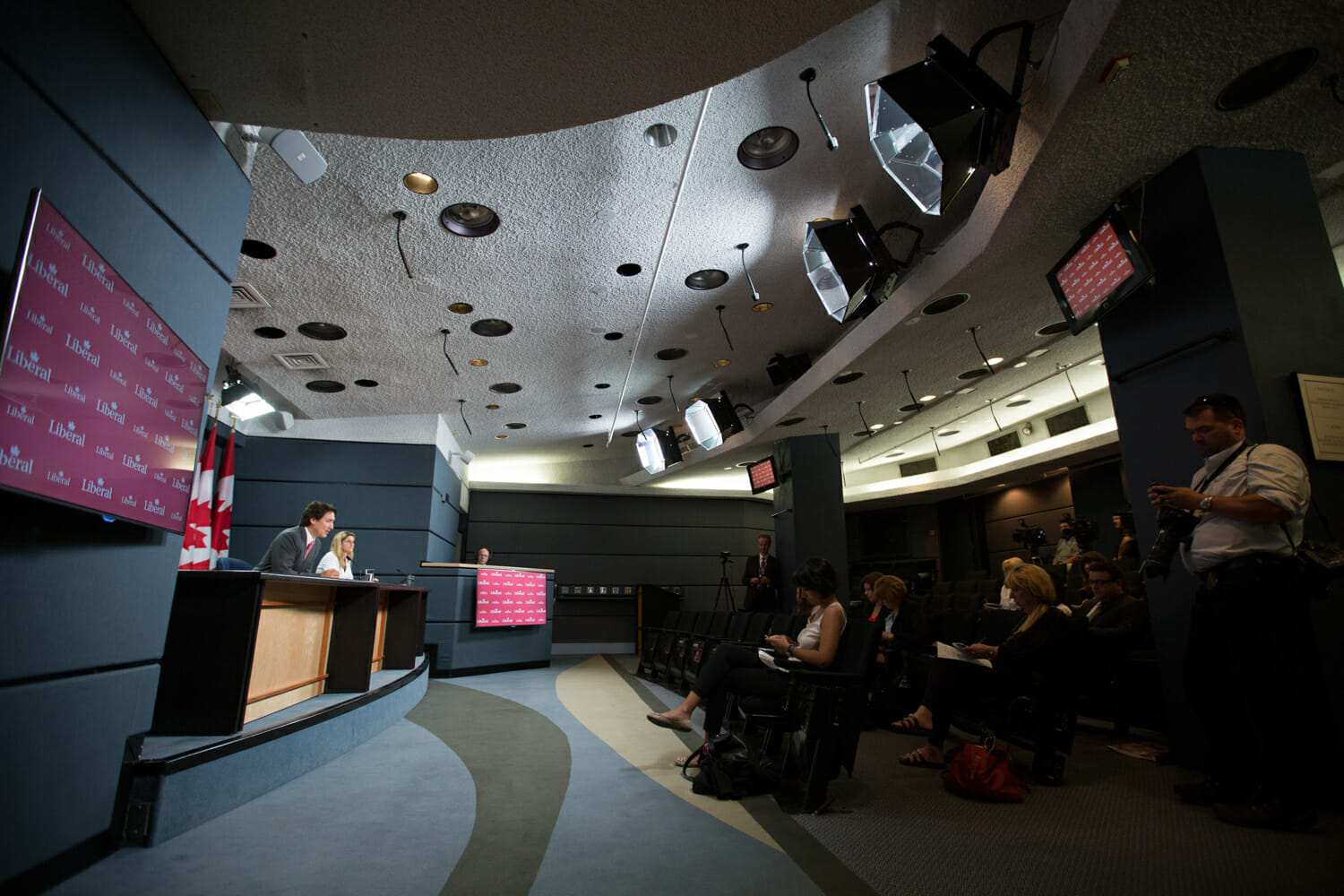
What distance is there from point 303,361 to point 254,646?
464 cm

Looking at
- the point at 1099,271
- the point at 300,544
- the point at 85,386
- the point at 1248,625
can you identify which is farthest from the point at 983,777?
the point at 300,544

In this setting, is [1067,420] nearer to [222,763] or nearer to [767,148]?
[767,148]

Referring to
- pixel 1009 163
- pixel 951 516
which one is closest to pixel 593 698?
pixel 1009 163

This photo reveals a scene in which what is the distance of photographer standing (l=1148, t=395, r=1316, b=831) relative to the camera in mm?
2092

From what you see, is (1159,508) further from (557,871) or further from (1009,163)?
(557,871)

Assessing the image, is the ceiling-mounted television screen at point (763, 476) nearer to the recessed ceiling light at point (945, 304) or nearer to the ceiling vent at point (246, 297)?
the recessed ceiling light at point (945, 304)

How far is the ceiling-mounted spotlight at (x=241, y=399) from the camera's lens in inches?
256

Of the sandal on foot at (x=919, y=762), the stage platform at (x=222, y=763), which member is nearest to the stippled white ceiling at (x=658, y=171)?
the stage platform at (x=222, y=763)

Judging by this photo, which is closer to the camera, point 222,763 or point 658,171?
point 222,763

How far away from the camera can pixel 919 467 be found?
11.7 meters

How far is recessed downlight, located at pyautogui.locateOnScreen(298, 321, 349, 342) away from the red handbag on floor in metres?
5.77

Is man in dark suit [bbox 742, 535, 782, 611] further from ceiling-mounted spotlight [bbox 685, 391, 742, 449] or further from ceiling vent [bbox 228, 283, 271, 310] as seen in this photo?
ceiling vent [bbox 228, 283, 271, 310]

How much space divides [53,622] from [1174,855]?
3.26m

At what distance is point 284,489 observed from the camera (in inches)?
301
